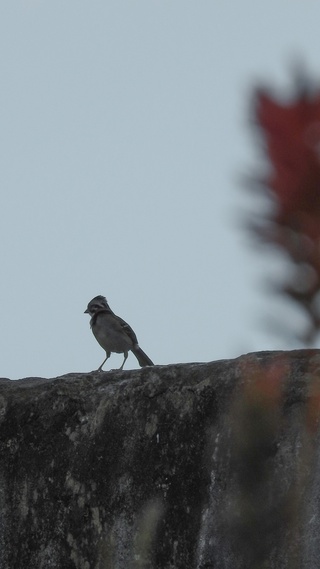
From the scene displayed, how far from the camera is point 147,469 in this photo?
16.6 feet

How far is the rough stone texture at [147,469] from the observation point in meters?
4.51

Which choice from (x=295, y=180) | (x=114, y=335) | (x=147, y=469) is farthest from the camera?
(x=114, y=335)

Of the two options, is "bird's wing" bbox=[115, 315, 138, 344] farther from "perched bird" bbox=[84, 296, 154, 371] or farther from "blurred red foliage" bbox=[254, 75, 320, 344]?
"blurred red foliage" bbox=[254, 75, 320, 344]

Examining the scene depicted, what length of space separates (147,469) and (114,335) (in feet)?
22.0

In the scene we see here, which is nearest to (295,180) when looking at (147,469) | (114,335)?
(147,469)

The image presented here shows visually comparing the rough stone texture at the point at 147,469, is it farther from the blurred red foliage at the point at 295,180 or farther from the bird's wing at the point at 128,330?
A: the bird's wing at the point at 128,330

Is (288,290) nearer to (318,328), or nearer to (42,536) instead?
(318,328)

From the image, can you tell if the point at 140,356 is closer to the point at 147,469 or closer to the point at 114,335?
the point at 114,335

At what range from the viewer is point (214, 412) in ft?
16.4

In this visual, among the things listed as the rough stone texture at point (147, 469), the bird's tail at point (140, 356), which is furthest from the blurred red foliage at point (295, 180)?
the bird's tail at point (140, 356)

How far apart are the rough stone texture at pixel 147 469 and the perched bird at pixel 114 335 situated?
5807mm

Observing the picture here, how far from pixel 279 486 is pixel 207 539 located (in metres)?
0.48

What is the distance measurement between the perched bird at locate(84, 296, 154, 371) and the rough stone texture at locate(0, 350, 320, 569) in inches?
229

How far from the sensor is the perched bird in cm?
1173
